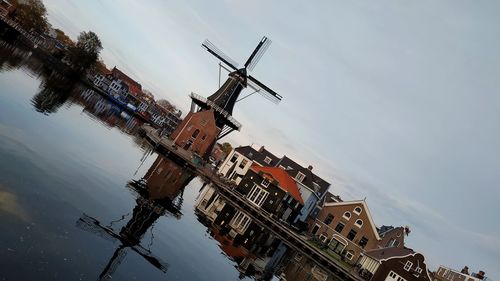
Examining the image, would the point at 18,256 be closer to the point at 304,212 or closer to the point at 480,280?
the point at 304,212

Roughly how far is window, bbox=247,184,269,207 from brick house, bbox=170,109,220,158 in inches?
394

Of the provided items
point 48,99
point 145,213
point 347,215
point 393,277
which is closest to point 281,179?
point 347,215

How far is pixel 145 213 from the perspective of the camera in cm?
2334

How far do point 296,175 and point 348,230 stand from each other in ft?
48.2

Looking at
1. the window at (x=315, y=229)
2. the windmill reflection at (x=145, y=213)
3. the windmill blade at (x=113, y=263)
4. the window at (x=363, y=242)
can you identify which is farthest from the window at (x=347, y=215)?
the windmill blade at (x=113, y=263)

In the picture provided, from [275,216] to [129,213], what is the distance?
43863mm

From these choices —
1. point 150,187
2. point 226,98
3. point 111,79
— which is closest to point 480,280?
point 226,98

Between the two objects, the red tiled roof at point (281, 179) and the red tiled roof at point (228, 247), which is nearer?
the red tiled roof at point (228, 247)

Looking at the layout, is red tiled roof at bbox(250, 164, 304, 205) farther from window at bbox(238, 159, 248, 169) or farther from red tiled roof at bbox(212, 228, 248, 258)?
red tiled roof at bbox(212, 228, 248, 258)

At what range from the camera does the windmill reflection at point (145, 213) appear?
52.5 feet

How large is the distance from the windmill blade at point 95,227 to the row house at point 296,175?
5571 centimetres

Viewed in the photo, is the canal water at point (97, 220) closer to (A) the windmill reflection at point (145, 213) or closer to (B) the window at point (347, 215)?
(A) the windmill reflection at point (145, 213)

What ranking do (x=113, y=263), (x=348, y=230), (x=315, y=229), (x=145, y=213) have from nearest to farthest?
1. (x=113, y=263)
2. (x=145, y=213)
3. (x=348, y=230)
4. (x=315, y=229)

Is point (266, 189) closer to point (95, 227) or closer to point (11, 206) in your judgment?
point (95, 227)
